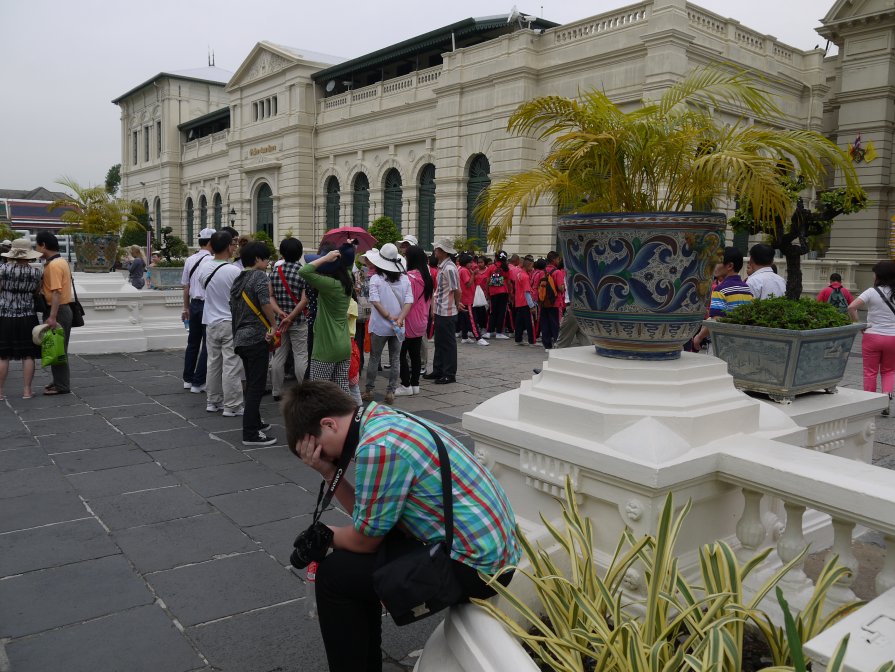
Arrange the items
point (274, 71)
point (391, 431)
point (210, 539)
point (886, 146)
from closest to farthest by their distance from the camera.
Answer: point (391, 431)
point (210, 539)
point (886, 146)
point (274, 71)

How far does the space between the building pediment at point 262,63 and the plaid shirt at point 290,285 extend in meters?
29.5

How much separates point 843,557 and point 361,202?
3099cm

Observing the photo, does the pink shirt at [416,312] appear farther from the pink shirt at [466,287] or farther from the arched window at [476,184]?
the arched window at [476,184]

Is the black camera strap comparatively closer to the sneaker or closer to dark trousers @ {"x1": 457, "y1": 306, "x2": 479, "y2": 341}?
the sneaker

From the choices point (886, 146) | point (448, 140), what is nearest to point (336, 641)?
point (448, 140)

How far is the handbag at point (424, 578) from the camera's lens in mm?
2168

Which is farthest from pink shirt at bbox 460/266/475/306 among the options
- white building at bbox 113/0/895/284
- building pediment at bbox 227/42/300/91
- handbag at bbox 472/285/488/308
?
building pediment at bbox 227/42/300/91

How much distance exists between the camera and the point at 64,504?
467cm

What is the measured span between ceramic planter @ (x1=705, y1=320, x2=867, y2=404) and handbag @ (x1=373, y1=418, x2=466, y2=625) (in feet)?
8.17

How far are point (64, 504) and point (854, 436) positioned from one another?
5029mm

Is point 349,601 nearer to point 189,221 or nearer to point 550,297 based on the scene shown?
point 550,297

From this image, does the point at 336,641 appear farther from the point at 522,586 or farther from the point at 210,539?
the point at 210,539

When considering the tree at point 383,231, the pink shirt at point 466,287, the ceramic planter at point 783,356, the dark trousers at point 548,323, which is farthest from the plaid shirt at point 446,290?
the tree at point 383,231

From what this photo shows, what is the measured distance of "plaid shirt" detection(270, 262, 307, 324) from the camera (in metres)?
7.26
